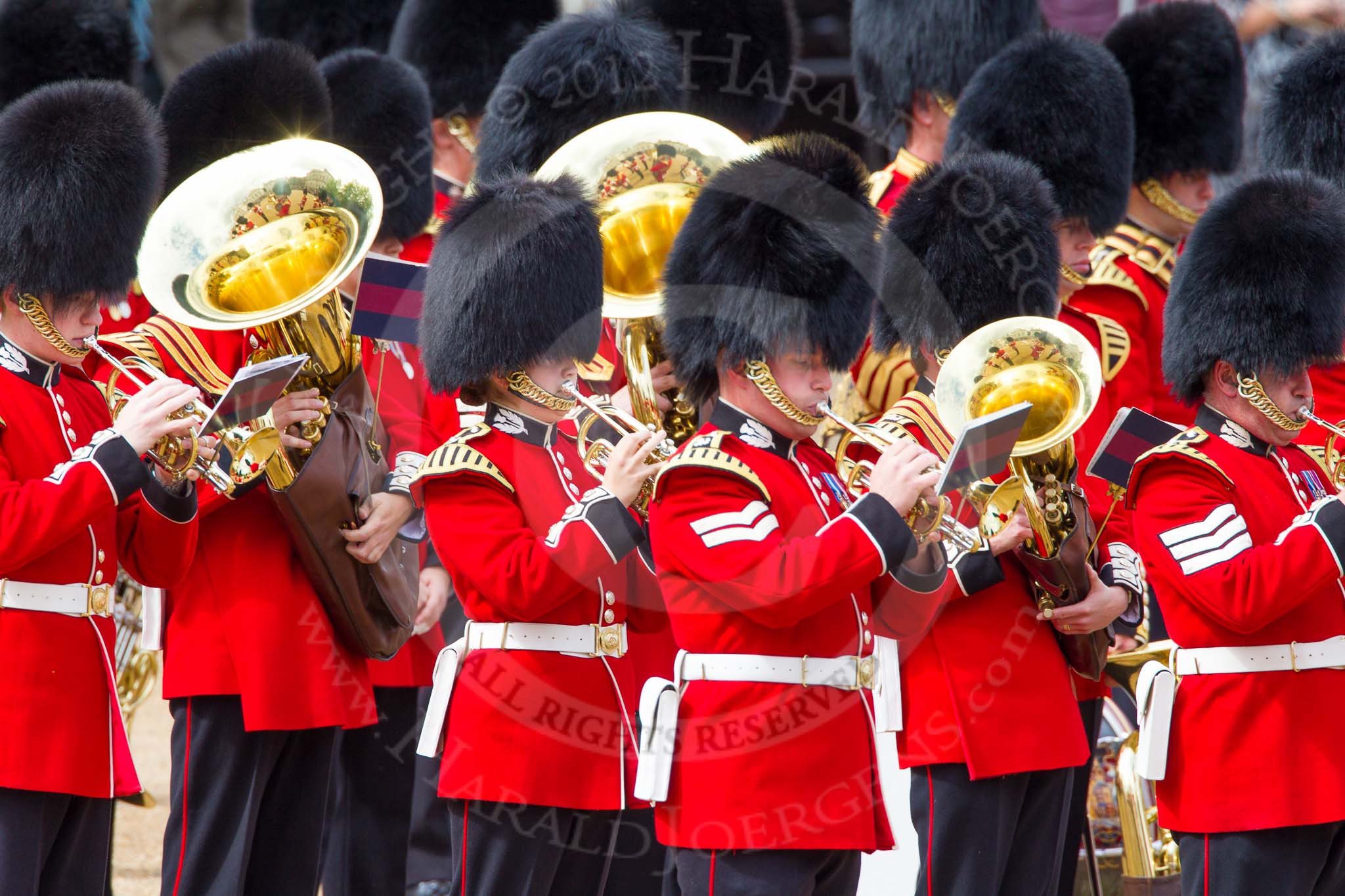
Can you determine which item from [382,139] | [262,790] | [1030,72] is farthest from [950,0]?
[262,790]

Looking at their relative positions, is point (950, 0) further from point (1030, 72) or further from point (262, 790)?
point (262, 790)

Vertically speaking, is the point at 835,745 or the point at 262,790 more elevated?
the point at 835,745

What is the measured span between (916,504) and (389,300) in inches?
45.4

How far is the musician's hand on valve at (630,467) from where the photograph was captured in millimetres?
3277

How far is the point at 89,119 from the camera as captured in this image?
354cm

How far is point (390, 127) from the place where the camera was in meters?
5.04

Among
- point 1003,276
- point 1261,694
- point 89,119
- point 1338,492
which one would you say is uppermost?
point 89,119

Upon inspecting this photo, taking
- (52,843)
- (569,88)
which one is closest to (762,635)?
(52,843)

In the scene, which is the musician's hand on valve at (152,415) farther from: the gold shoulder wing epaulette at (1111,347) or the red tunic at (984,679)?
the gold shoulder wing epaulette at (1111,347)

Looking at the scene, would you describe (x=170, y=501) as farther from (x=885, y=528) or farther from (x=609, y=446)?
(x=885, y=528)

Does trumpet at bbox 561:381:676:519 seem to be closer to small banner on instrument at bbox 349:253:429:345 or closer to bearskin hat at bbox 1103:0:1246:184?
small banner on instrument at bbox 349:253:429:345

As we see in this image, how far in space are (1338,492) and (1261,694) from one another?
48 centimetres

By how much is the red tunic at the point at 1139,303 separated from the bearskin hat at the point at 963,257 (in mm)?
761

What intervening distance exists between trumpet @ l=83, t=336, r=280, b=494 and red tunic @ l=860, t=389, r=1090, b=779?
121 centimetres
